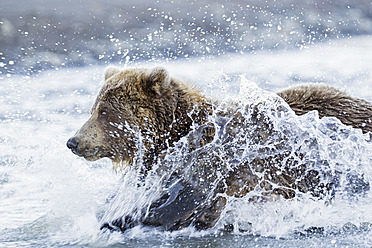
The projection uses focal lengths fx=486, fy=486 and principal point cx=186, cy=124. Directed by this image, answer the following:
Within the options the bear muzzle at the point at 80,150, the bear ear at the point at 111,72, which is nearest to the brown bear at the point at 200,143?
the bear muzzle at the point at 80,150

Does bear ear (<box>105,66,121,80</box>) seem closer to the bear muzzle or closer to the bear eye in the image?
the bear eye

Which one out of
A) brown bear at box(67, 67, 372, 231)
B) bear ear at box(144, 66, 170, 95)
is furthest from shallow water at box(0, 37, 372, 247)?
bear ear at box(144, 66, 170, 95)

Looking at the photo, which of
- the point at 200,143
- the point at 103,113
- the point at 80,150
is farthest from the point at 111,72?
the point at 200,143

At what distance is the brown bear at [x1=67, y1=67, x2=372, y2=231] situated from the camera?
12.1 feet

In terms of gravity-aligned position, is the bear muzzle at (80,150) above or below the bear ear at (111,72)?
below

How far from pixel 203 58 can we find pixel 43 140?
255 inches

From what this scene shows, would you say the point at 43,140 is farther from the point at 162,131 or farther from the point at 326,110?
the point at 326,110

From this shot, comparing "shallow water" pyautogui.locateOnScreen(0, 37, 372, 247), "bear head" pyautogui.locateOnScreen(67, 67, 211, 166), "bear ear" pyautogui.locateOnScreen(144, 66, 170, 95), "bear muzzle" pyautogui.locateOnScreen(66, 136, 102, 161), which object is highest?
"bear ear" pyautogui.locateOnScreen(144, 66, 170, 95)

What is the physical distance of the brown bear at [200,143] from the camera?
369 centimetres

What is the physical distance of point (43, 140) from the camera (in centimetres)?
635

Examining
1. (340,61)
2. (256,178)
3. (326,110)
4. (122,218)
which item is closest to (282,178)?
(256,178)

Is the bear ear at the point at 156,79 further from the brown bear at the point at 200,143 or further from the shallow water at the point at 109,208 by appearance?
the shallow water at the point at 109,208

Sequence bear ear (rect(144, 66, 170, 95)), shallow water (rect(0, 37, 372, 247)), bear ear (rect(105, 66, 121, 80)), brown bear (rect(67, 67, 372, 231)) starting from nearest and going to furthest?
shallow water (rect(0, 37, 372, 247)) < brown bear (rect(67, 67, 372, 231)) < bear ear (rect(144, 66, 170, 95)) < bear ear (rect(105, 66, 121, 80))

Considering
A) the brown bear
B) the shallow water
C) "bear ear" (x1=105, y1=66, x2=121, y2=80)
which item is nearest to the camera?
the shallow water
